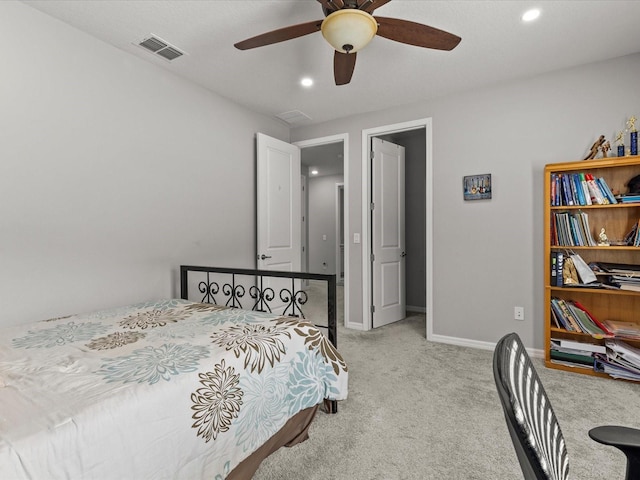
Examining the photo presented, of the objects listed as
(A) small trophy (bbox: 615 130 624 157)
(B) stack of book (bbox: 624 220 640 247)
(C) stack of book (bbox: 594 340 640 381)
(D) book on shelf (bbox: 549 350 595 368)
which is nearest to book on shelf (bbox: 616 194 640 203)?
(B) stack of book (bbox: 624 220 640 247)

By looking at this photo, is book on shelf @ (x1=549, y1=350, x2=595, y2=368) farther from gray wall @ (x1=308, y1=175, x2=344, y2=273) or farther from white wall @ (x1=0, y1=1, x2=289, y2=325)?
gray wall @ (x1=308, y1=175, x2=344, y2=273)

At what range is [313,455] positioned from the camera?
1.69 m

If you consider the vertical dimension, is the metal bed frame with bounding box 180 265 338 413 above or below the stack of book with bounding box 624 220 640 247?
below

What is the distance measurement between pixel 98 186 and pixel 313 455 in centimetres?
225

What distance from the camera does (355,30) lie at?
1708 mm

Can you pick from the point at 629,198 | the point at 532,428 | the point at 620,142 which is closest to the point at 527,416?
the point at 532,428

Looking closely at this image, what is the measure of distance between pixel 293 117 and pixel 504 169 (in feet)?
7.77

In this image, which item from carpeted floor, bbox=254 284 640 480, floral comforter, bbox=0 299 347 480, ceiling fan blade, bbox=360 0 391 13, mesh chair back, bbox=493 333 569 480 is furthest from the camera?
ceiling fan blade, bbox=360 0 391 13

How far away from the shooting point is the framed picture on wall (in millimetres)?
3240

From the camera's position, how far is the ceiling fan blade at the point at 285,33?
6.07 feet

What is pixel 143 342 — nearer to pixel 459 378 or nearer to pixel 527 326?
pixel 459 378

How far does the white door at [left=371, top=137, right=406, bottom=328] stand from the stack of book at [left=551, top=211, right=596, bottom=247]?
1.75m

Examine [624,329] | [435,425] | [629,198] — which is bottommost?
[435,425]

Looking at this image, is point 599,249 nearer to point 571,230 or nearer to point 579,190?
point 571,230
